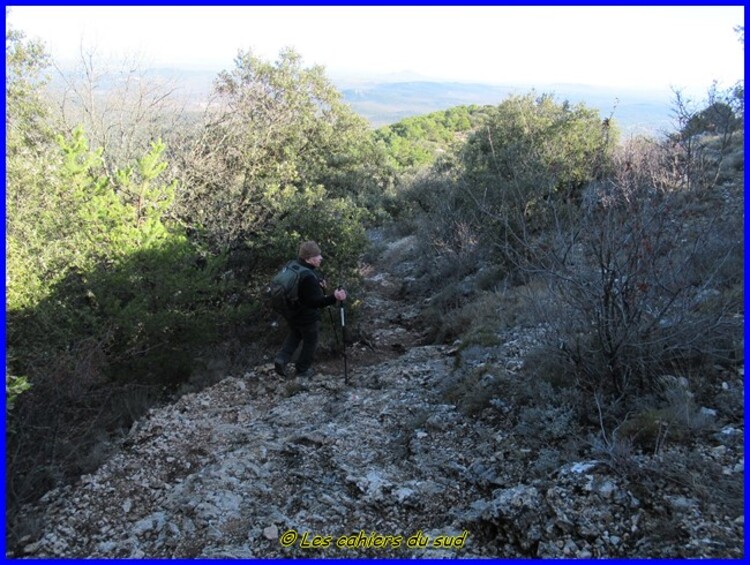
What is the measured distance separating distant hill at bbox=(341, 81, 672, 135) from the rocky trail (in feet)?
11.3

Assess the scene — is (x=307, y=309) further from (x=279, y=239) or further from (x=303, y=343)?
(x=279, y=239)

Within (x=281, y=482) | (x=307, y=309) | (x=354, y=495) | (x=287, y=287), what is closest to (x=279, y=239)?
(x=307, y=309)

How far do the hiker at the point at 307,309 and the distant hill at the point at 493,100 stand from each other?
3620mm

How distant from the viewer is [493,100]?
1540 centimetres

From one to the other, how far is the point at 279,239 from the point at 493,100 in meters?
9.17

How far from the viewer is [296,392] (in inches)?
262

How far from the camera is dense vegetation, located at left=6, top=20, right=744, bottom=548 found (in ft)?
15.3

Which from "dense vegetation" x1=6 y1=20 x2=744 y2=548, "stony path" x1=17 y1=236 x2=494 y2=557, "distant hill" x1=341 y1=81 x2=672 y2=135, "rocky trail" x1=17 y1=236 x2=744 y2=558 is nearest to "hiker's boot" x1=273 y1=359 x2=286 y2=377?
"stony path" x1=17 y1=236 x2=494 y2=557

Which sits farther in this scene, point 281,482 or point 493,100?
point 493,100

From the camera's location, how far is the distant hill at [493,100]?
8023mm

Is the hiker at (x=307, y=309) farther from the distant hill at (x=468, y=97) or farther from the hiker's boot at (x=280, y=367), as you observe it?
the distant hill at (x=468, y=97)

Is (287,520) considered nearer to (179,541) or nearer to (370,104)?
(179,541)

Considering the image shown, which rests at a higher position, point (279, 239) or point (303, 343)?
point (279, 239)

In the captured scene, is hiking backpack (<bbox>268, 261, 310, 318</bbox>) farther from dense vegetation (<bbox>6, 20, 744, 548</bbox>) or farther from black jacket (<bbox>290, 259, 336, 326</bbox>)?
dense vegetation (<bbox>6, 20, 744, 548</bbox>)
